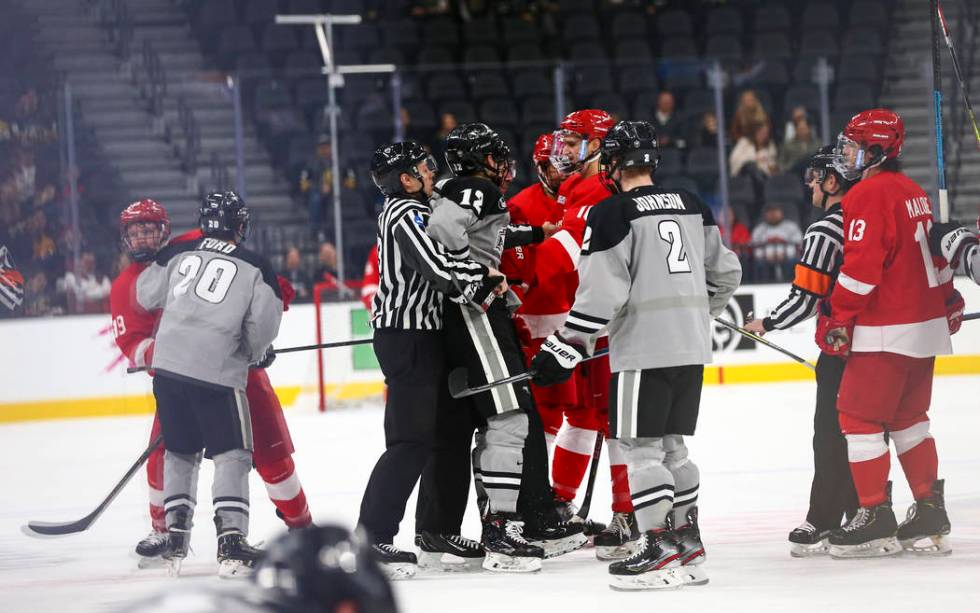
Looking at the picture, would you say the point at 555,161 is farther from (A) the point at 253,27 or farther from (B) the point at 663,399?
(A) the point at 253,27

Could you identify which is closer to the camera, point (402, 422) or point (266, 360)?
point (402, 422)

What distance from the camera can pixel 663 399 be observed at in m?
3.47

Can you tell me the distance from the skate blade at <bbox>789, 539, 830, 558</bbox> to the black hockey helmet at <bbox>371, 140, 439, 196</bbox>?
5.19 ft

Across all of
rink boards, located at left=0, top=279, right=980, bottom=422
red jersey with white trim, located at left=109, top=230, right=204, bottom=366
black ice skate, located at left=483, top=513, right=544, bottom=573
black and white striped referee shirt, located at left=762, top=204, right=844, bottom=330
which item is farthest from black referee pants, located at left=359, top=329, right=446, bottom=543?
rink boards, located at left=0, top=279, right=980, bottom=422

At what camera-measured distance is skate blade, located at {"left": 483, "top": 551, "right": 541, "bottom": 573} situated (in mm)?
3738

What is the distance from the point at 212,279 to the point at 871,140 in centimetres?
201

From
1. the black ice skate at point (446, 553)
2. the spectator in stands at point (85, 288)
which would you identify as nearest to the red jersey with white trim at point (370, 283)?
the spectator in stands at point (85, 288)

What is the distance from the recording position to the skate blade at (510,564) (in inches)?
147

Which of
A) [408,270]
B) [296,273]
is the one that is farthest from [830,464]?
[296,273]

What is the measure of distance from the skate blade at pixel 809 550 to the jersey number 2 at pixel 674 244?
0.98 m

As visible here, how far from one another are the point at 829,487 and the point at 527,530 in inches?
37.1

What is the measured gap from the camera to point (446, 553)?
12.7ft

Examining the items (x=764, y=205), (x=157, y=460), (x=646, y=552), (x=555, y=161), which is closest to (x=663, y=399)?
(x=646, y=552)

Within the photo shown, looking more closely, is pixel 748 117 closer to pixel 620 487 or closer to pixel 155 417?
pixel 620 487
